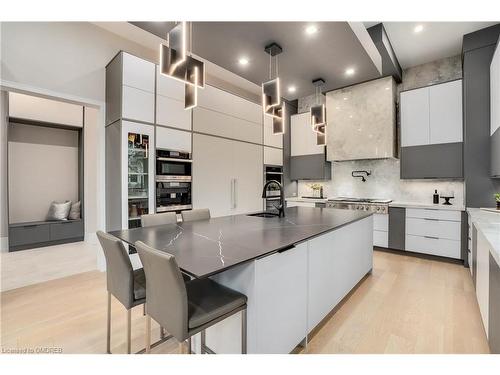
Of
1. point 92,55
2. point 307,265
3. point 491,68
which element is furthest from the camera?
point 92,55

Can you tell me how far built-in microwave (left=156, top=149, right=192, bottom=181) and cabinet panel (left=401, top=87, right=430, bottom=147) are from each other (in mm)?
3682

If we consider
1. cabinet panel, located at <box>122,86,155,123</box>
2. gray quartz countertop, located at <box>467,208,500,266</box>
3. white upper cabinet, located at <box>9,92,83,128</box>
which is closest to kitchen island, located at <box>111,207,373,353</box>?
gray quartz countertop, located at <box>467,208,500,266</box>

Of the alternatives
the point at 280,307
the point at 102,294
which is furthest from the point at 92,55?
the point at 280,307

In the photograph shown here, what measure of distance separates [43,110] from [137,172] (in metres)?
3.19

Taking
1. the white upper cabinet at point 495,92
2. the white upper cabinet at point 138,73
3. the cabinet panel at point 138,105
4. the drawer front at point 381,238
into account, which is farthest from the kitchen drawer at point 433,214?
the white upper cabinet at point 138,73

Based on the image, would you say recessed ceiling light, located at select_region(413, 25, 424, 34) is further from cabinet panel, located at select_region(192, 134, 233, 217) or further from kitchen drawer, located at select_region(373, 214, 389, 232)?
cabinet panel, located at select_region(192, 134, 233, 217)

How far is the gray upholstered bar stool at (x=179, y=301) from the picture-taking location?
113 centimetres

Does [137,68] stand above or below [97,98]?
above

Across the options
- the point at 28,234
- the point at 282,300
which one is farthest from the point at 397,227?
the point at 28,234

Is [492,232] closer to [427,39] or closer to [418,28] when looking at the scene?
[418,28]

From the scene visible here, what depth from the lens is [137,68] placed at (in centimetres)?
317

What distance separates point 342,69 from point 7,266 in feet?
19.3

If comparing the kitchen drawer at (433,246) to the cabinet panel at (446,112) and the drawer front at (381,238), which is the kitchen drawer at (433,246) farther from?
the cabinet panel at (446,112)
